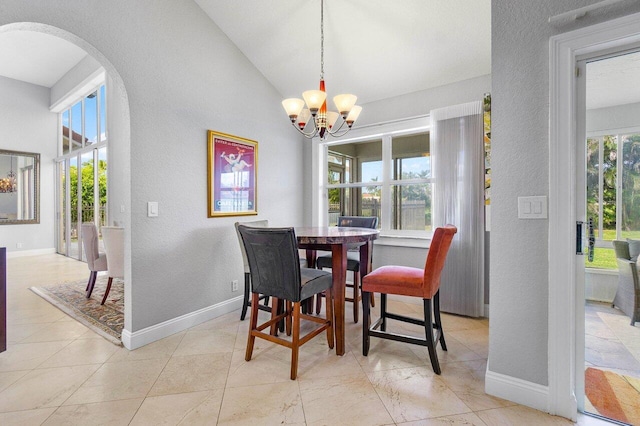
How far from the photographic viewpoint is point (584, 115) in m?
1.54

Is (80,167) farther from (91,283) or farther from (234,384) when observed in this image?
(234,384)

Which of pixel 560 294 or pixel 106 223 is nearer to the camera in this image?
pixel 560 294

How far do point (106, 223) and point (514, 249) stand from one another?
5.52 metres

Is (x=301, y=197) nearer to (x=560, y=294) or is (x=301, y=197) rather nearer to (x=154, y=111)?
(x=154, y=111)

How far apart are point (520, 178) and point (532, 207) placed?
6.6 inches

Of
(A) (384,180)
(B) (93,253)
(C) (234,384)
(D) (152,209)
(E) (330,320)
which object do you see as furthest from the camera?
(A) (384,180)

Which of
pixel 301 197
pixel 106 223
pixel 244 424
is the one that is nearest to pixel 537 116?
pixel 244 424

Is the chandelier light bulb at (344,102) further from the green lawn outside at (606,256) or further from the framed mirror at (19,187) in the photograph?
the framed mirror at (19,187)

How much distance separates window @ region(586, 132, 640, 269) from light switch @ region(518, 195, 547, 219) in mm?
271

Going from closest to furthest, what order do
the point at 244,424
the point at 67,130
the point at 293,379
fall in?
the point at 244,424
the point at 293,379
the point at 67,130

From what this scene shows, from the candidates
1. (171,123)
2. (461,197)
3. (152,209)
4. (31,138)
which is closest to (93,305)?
(152,209)

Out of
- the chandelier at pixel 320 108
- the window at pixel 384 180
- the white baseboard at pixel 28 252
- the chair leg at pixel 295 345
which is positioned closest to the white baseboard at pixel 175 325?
the chair leg at pixel 295 345

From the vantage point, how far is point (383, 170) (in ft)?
12.4

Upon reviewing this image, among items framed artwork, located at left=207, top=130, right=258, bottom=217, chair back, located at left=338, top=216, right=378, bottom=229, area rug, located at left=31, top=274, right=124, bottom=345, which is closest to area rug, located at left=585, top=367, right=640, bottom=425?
chair back, located at left=338, top=216, right=378, bottom=229
